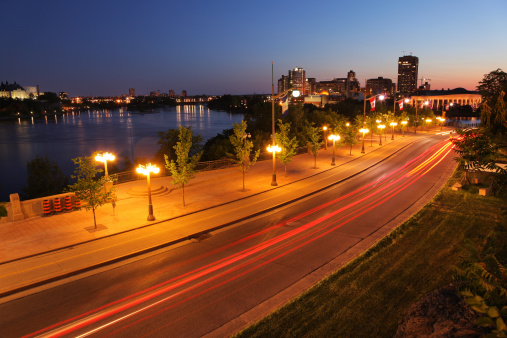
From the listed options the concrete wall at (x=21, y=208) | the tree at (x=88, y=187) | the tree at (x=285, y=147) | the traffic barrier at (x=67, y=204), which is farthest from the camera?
the tree at (x=285, y=147)

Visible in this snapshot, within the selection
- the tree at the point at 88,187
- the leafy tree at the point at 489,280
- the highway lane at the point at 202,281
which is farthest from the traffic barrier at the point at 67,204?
the leafy tree at the point at 489,280

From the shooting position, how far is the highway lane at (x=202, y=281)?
31.4 ft

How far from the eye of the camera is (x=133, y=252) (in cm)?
1433

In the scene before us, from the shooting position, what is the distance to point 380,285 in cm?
1069

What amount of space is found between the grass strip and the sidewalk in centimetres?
756

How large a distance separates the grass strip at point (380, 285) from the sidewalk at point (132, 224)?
7.56m

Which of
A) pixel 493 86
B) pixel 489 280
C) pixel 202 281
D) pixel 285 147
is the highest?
pixel 493 86

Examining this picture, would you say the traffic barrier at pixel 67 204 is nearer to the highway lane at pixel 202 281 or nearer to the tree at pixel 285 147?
the highway lane at pixel 202 281

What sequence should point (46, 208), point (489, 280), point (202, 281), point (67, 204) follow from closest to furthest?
point (489, 280) < point (202, 281) < point (46, 208) < point (67, 204)

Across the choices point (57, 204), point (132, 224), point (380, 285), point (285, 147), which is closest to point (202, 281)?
point (380, 285)

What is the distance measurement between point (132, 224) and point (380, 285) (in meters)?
12.6

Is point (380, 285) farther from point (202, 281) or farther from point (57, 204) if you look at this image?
point (57, 204)

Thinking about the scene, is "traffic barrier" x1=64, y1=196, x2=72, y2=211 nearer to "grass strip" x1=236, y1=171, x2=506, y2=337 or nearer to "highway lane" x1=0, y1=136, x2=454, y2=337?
"highway lane" x1=0, y1=136, x2=454, y2=337

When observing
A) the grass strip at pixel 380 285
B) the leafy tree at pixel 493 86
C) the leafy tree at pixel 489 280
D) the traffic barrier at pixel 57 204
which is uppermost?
the leafy tree at pixel 493 86
